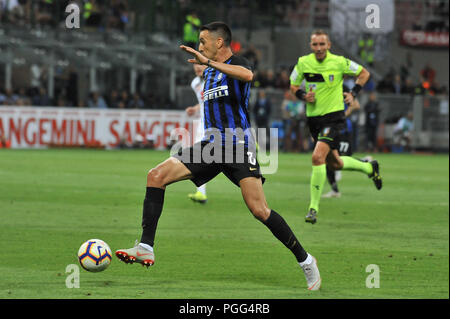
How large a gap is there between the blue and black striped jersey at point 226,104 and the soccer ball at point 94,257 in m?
1.31

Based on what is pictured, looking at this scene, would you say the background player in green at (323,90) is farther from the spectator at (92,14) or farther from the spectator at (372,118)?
the spectator at (92,14)

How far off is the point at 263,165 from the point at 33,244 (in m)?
16.4

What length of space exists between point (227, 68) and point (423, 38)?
121 ft

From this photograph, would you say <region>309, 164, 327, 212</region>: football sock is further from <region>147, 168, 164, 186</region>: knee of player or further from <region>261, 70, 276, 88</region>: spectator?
<region>261, 70, 276, 88</region>: spectator

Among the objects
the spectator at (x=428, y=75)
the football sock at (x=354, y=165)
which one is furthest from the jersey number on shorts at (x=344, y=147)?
the spectator at (x=428, y=75)

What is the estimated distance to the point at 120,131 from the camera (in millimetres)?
30391

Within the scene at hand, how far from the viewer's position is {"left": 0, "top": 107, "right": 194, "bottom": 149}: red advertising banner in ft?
96.2

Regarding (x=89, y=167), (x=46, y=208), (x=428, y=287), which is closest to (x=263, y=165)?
(x=89, y=167)

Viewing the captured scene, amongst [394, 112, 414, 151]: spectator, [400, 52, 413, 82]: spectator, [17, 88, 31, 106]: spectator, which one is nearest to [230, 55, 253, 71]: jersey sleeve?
[17, 88, 31, 106]: spectator

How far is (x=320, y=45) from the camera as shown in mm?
12070

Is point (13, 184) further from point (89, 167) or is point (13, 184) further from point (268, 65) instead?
point (268, 65)

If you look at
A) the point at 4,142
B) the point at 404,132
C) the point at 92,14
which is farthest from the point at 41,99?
the point at 404,132

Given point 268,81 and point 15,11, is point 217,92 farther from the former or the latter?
point 15,11

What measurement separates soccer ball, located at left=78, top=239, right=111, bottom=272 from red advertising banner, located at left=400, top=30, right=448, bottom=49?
3694cm
